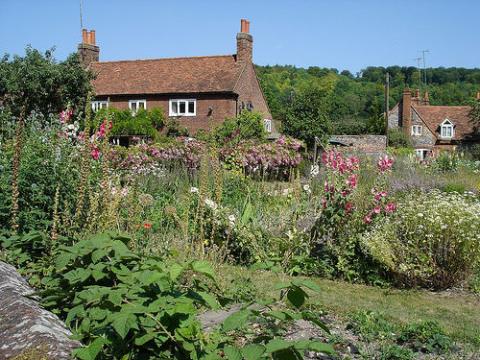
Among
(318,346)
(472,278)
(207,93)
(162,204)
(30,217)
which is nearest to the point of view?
(318,346)

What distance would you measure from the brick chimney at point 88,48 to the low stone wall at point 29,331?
39.1 metres

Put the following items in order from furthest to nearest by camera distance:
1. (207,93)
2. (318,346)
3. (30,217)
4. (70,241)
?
(207,93) → (30,217) → (70,241) → (318,346)

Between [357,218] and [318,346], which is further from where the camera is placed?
[357,218]

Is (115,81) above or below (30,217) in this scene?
above

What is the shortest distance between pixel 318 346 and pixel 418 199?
553 centimetres

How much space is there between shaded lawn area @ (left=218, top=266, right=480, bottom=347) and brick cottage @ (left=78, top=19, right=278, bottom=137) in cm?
2911

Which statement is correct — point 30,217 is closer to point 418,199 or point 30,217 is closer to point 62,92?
point 418,199

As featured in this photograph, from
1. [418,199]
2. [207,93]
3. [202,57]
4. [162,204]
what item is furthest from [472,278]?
[202,57]

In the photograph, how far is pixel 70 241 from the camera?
4.00 metres

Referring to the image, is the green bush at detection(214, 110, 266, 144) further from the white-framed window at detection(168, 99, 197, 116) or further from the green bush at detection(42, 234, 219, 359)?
the green bush at detection(42, 234, 219, 359)

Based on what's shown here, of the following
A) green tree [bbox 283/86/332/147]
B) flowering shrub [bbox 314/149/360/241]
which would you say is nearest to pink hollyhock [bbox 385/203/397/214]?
Result: flowering shrub [bbox 314/149/360/241]

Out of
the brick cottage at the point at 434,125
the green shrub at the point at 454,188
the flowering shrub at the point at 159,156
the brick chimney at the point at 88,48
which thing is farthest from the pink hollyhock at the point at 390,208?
the brick cottage at the point at 434,125

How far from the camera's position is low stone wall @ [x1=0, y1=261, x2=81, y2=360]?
2303 millimetres

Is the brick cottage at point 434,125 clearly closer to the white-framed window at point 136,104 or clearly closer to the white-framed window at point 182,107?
the white-framed window at point 182,107
